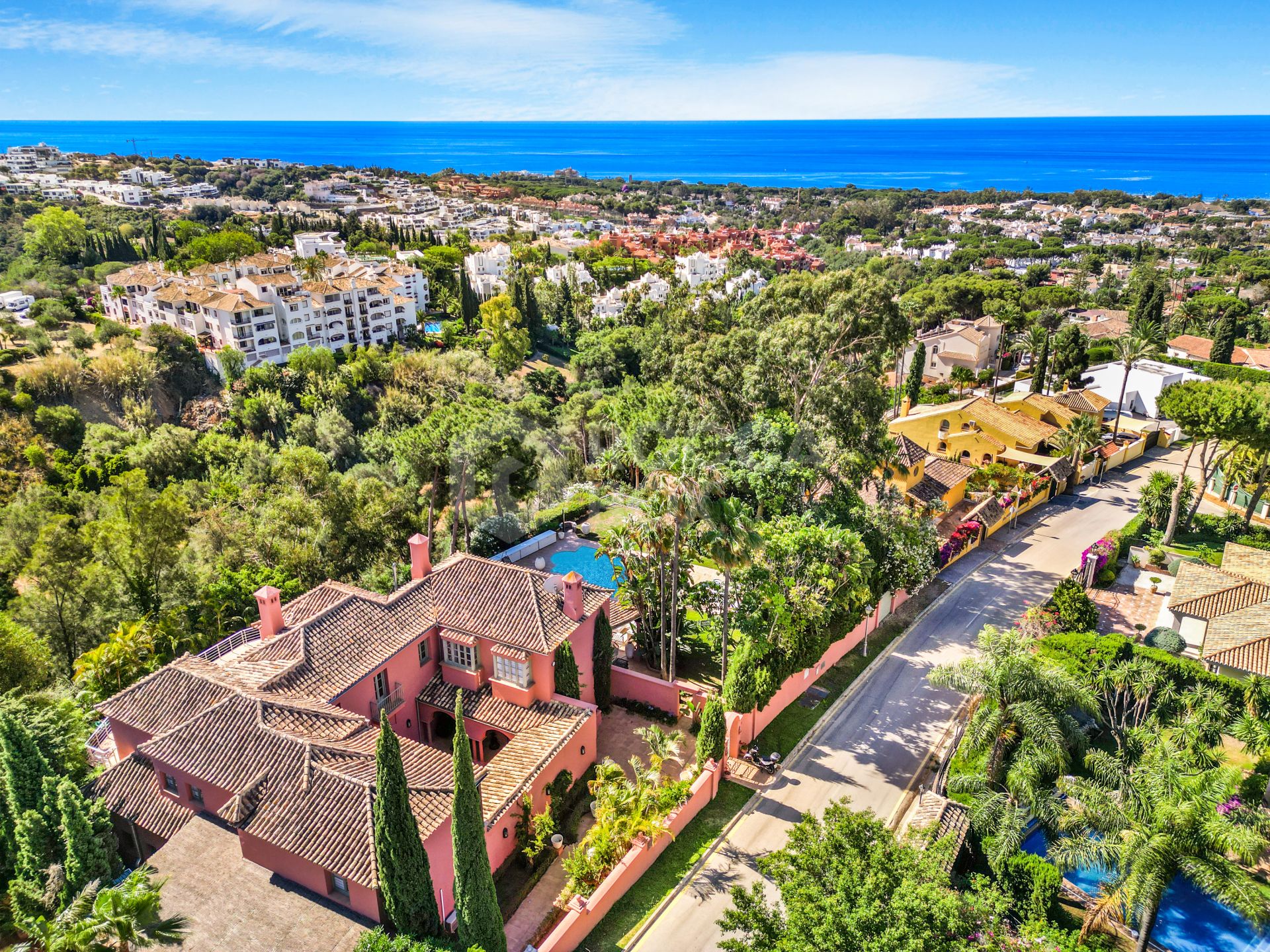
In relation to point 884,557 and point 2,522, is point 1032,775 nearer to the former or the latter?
point 884,557

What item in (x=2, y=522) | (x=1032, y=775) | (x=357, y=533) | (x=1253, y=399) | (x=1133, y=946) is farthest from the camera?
(x=2, y=522)

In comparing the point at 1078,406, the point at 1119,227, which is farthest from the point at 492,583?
the point at 1119,227

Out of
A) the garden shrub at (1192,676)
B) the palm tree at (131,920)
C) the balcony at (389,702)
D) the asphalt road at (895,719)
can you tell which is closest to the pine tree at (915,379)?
the asphalt road at (895,719)

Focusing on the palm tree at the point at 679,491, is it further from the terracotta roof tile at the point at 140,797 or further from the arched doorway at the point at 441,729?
the terracotta roof tile at the point at 140,797

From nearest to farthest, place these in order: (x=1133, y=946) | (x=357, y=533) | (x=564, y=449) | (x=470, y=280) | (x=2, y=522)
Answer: (x=1133, y=946) < (x=357, y=533) < (x=2, y=522) < (x=564, y=449) < (x=470, y=280)

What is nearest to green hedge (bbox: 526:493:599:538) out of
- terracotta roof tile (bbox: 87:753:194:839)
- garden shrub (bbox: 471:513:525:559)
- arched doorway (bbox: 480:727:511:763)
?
garden shrub (bbox: 471:513:525:559)

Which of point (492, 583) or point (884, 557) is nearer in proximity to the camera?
point (492, 583)

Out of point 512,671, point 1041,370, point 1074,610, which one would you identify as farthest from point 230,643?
point 1041,370
